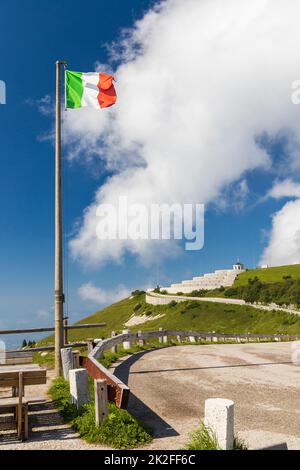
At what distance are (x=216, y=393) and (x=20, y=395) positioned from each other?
471cm

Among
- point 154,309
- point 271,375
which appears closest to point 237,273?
point 154,309

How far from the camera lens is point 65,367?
1085 centimetres

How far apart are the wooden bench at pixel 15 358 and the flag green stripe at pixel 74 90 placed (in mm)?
8159

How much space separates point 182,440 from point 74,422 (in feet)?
6.86

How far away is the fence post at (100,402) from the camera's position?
6988mm

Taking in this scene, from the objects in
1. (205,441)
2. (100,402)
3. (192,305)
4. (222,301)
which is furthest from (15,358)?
(192,305)

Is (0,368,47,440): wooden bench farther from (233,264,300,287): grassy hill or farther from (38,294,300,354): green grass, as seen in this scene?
(233,264,300,287): grassy hill

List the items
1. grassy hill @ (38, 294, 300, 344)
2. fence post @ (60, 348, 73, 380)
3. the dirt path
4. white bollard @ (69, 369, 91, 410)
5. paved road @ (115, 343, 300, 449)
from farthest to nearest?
grassy hill @ (38, 294, 300, 344)
fence post @ (60, 348, 73, 380)
white bollard @ (69, 369, 91, 410)
paved road @ (115, 343, 300, 449)
the dirt path

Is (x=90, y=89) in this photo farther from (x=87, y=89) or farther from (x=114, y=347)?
(x=114, y=347)

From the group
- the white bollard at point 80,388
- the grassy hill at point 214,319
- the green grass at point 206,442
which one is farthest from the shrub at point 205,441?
the grassy hill at point 214,319

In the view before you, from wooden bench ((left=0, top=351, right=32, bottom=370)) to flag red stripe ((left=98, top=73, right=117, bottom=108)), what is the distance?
8.36m

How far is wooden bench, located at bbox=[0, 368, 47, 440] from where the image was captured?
6898 mm

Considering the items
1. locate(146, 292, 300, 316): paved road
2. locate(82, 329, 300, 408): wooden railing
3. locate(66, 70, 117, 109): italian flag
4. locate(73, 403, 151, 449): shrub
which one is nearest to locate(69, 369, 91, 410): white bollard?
locate(82, 329, 300, 408): wooden railing
